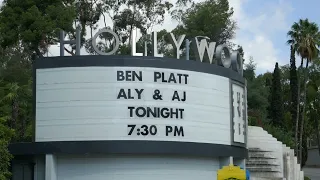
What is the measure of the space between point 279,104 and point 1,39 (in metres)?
28.7

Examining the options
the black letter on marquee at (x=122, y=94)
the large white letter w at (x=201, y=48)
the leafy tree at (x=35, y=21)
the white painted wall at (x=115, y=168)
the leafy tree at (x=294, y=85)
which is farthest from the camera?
the leafy tree at (x=294, y=85)

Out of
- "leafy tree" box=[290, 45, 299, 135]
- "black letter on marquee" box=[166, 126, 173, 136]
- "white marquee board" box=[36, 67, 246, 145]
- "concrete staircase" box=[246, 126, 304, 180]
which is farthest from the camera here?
"leafy tree" box=[290, 45, 299, 135]

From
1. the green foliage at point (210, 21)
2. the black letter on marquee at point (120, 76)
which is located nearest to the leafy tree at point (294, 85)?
the green foliage at point (210, 21)

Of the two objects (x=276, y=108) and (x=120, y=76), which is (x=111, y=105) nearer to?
(x=120, y=76)

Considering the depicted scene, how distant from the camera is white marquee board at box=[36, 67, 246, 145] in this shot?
28062 millimetres

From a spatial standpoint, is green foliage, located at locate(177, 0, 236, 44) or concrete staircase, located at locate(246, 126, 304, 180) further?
green foliage, located at locate(177, 0, 236, 44)

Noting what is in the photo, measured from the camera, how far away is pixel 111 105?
92.2ft

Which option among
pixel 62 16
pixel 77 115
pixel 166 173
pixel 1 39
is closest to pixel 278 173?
pixel 166 173

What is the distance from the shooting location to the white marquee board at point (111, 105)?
28.1 m

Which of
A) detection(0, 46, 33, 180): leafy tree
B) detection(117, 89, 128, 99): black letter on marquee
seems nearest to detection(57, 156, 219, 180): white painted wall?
detection(117, 89, 128, 99): black letter on marquee

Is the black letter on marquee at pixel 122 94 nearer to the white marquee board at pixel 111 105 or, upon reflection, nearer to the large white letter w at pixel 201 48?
the white marquee board at pixel 111 105

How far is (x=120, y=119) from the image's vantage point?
2809cm

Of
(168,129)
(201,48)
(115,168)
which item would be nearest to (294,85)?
(201,48)

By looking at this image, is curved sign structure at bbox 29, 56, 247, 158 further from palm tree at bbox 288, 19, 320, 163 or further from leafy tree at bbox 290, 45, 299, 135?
leafy tree at bbox 290, 45, 299, 135
